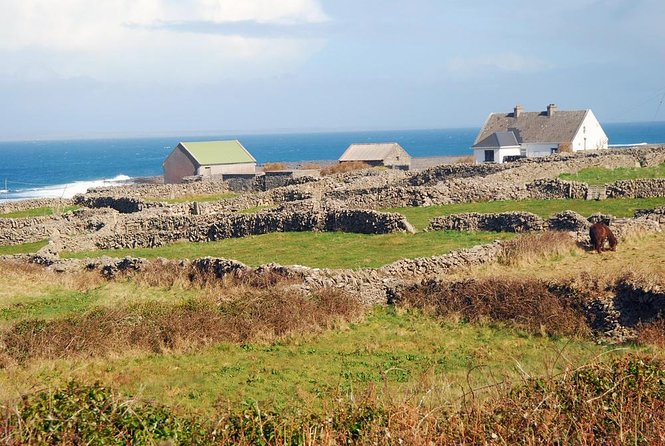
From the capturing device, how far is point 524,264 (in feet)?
77.7

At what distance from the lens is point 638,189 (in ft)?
123

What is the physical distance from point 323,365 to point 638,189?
25367mm

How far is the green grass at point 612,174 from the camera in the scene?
4544 cm

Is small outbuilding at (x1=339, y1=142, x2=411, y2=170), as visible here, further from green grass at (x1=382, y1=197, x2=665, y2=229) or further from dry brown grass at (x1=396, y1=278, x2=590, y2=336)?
dry brown grass at (x1=396, y1=278, x2=590, y2=336)

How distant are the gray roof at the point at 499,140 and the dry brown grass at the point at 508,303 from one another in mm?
53724

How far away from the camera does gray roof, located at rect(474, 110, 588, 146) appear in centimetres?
7525

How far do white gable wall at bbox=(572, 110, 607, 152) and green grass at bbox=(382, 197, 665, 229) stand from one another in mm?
38688

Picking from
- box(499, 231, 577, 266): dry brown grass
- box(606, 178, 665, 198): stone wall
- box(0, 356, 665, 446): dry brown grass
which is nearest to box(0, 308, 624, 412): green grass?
box(0, 356, 665, 446): dry brown grass

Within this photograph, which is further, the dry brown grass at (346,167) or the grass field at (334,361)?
the dry brown grass at (346,167)

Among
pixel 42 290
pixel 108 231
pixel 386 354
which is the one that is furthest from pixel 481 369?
pixel 108 231

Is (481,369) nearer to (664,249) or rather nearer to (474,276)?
(474,276)

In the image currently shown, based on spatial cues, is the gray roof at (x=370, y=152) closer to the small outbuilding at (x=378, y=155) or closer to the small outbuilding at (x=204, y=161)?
the small outbuilding at (x=378, y=155)

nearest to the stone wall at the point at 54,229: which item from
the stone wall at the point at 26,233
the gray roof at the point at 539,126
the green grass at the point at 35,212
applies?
the stone wall at the point at 26,233

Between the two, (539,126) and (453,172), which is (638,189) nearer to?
(453,172)
